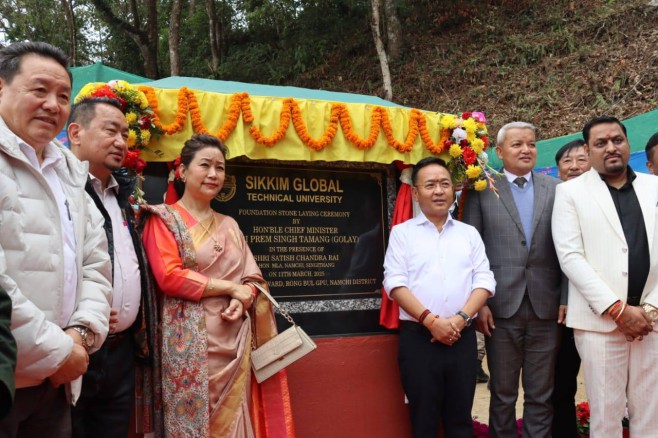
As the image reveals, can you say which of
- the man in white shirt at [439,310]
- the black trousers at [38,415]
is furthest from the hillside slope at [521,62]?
the black trousers at [38,415]

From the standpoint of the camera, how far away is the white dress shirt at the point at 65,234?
210cm

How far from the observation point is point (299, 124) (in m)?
3.76

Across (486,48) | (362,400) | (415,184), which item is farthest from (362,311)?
(486,48)

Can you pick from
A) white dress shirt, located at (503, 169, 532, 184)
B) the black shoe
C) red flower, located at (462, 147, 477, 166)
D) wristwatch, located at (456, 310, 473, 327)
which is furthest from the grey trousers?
the black shoe

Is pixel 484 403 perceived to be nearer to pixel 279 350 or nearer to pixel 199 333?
pixel 279 350

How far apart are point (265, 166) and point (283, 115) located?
16.0 inches

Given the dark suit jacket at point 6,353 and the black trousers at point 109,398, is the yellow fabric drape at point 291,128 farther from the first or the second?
the dark suit jacket at point 6,353

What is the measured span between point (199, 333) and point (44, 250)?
49.0 inches

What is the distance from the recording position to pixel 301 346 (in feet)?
10.5

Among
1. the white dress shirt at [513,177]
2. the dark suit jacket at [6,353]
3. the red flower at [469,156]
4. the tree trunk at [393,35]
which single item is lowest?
the dark suit jacket at [6,353]

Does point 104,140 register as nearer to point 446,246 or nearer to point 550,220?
point 446,246

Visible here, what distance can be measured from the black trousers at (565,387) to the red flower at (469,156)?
4.11ft

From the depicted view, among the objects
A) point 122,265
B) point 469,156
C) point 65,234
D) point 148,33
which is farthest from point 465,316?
point 148,33

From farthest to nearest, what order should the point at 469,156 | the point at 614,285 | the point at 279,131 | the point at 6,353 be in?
the point at 469,156 < the point at 279,131 < the point at 614,285 < the point at 6,353
